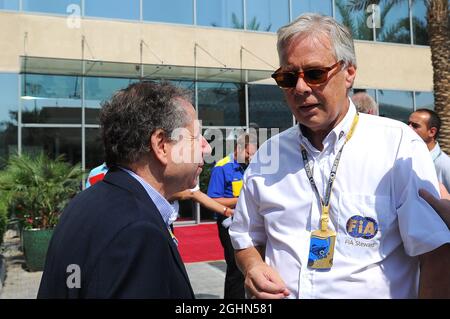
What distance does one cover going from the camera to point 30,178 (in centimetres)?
878

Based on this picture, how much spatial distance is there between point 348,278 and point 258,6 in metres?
14.5

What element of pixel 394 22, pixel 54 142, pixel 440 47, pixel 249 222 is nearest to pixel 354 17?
pixel 394 22

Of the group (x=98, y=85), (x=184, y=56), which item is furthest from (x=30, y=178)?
(x=184, y=56)

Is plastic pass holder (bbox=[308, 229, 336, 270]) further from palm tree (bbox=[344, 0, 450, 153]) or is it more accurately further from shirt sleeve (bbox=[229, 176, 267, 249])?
palm tree (bbox=[344, 0, 450, 153])

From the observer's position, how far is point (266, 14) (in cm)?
1534

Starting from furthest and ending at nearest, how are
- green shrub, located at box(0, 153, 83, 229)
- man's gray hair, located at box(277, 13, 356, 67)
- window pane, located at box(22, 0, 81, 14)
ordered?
1. window pane, located at box(22, 0, 81, 14)
2. green shrub, located at box(0, 153, 83, 229)
3. man's gray hair, located at box(277, 13, 356, 67)

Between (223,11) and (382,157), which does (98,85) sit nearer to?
(223,11)

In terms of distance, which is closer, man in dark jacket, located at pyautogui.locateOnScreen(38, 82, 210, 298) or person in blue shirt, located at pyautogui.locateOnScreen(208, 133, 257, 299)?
man in dark jacket, located at pyautogui.locateOnScreen(38, 82, 210, 298)

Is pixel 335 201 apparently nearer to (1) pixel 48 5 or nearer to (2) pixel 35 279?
(2) pixel 35 279

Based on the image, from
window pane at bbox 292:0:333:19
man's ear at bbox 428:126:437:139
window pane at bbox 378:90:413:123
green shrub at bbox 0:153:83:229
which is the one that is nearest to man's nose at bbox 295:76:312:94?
man's ear at bbox 428:126:437:139

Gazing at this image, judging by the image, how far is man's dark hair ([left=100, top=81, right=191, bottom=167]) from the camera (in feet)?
6.22

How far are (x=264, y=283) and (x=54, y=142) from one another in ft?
39.1

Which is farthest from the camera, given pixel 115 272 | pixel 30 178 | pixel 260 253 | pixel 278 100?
pixel 278 100

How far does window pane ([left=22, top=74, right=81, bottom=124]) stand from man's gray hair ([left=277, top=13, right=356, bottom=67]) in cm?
1170
